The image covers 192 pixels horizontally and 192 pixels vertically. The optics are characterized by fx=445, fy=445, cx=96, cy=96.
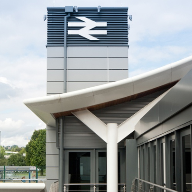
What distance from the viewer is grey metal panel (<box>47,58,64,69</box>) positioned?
1959 cm

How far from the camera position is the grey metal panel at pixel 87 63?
64.5 feet

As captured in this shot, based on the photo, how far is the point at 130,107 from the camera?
60.1 ft

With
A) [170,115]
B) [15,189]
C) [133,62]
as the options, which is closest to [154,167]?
[170,115]

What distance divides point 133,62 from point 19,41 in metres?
31.0

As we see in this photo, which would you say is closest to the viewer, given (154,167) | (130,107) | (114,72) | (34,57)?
(154,167)

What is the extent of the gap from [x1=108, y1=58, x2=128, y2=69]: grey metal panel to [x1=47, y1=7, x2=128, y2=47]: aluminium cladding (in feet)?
2.23

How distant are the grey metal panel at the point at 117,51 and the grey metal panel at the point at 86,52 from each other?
0.73 ft

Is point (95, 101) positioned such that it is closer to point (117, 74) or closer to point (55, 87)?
point (55, 87)

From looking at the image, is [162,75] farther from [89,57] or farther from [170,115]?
[170,115]

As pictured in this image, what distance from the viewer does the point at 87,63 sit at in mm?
19766

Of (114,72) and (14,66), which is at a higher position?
(14,66)

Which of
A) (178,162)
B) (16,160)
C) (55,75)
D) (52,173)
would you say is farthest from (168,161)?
(16,160)

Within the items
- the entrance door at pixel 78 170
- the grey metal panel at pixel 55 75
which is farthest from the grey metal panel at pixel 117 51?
the entrance door at pixel 78 170

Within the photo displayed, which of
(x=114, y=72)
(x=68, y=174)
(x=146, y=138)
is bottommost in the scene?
(x=68, y=174)
